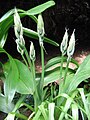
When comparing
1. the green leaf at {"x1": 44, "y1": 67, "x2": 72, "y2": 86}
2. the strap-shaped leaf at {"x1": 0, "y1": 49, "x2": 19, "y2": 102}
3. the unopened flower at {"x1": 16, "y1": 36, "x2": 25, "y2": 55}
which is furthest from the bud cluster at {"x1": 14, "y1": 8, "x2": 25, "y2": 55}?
the green leaf at {"x1": 44, "y1": 67, "x2": 72, "y2": 86}

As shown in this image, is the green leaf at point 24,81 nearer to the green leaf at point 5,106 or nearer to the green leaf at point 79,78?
the green leaf at point 5,106

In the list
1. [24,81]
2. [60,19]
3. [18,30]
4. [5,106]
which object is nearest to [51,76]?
[24,81]

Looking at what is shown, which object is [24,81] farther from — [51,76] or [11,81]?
[51,76]

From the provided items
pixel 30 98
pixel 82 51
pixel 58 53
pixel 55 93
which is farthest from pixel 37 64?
pixel 55 93

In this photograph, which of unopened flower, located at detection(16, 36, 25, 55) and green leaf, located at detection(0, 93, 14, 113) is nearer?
unopened flower, located at detection(16, 36, 25, 55)

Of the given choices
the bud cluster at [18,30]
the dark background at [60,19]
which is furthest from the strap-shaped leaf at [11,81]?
the dark background at [60,19]

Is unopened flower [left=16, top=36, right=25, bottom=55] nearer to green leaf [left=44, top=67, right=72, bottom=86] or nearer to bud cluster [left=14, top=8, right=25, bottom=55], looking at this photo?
bud cluster [left=14, top=8, right=25, bottom=55]
